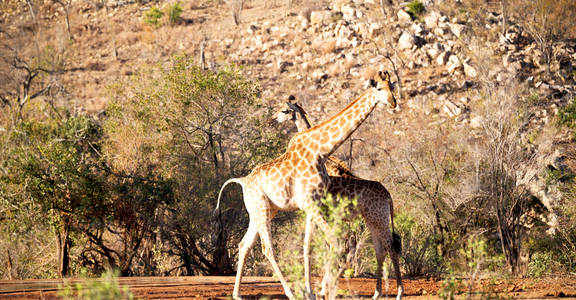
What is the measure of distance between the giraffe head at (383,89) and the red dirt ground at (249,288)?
2.50 metres

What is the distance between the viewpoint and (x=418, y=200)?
48.5 feet

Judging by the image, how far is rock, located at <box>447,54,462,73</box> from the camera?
97.7 feet

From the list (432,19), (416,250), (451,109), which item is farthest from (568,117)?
(432,19)

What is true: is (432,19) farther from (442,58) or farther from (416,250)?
(416,250)

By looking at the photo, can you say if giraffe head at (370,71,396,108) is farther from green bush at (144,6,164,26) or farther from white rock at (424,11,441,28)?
green bush at (144,6,164,26)

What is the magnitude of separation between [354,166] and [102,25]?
30104 millimetres

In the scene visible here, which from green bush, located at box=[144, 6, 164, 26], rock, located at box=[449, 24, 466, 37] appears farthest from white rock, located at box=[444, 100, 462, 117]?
green bush, located at box=[144, 6, 164, 26]

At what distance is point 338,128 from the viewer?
7.41 meters

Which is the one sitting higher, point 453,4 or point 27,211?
point 453,4

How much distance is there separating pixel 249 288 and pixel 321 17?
29552 mm

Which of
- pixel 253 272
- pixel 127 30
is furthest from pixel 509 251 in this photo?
pixel 127 30

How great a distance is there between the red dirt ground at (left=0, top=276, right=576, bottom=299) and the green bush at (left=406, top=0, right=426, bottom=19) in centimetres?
2715

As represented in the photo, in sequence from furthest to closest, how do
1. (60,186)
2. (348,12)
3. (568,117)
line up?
1. (348,12)
2. (568,117)
3. (60,186)

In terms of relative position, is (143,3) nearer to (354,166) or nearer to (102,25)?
(102,25)
